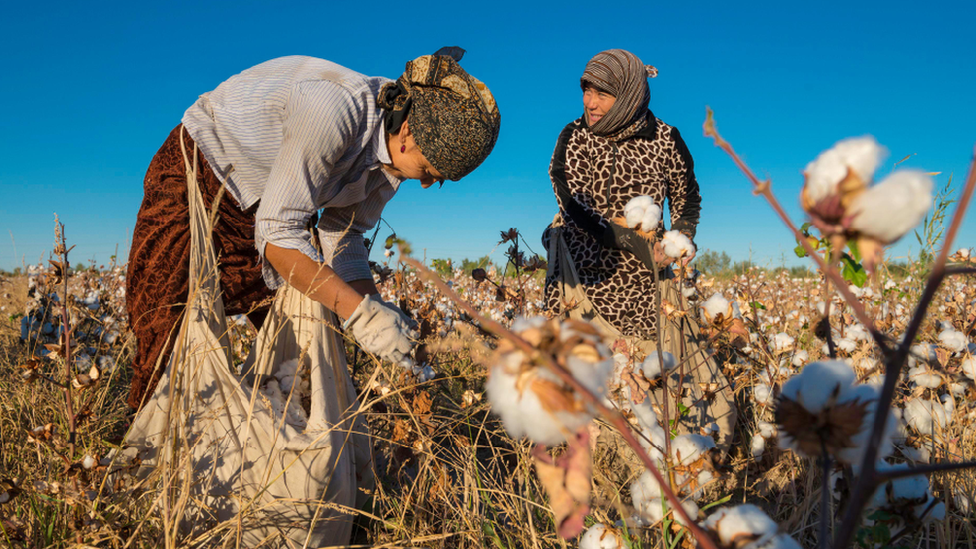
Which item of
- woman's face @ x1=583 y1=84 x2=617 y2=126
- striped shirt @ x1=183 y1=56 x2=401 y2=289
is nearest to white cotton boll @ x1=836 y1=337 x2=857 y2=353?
woman's face @ x1=583 y1=84 x2=617 y2=126

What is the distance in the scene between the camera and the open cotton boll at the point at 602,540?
0.86 m

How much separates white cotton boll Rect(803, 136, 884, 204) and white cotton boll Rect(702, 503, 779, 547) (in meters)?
0.32

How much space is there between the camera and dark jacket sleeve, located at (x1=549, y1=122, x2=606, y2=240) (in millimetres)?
2844

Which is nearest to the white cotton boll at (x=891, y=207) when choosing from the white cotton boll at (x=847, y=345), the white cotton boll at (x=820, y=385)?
the white cotton boll at (x=820, y=385)

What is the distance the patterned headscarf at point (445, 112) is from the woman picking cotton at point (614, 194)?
1.15m

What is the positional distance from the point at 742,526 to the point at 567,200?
97.9 inches

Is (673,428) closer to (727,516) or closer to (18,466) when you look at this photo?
(727,516)

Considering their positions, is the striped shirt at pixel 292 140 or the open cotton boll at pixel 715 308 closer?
the open cotton boll at pixel 715 308

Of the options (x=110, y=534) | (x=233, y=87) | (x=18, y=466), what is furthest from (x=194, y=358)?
(x=18, y=466)

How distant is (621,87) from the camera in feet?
9.21

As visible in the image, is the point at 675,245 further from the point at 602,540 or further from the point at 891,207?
the point at 891,207

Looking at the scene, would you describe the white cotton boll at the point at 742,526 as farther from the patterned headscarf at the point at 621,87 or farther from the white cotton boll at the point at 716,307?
the patterned headscarf at the point at 621,87

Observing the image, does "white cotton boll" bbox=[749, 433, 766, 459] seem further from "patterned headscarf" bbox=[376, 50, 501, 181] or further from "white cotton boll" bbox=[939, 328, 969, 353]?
"patterned headscarf" bbox=[376, 50, 501, 181]

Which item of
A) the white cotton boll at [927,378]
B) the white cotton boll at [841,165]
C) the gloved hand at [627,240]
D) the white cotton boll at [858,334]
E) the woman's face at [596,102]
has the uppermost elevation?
the woman's face at [596,102]
